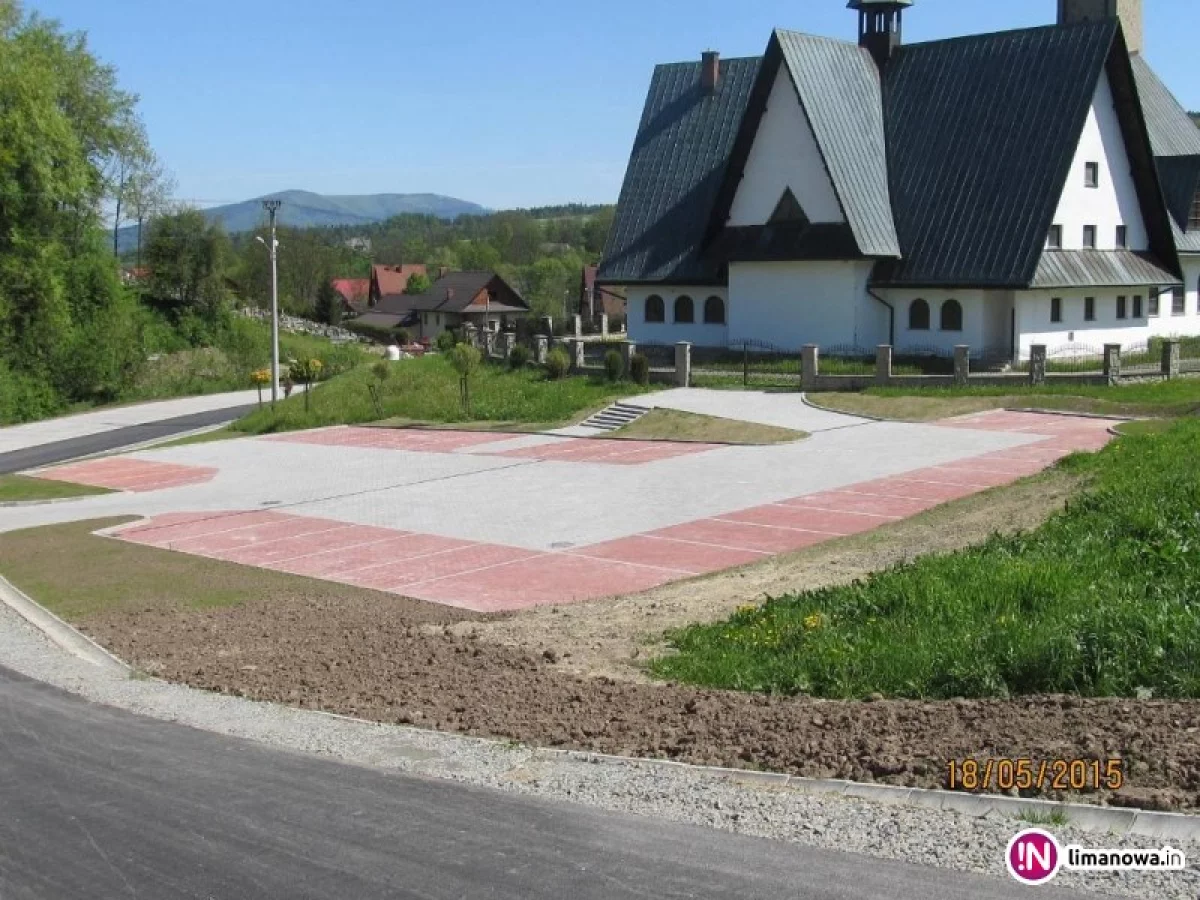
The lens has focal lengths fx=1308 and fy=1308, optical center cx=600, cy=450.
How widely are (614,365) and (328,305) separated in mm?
77209

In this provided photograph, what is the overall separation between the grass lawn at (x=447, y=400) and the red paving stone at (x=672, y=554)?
58.3ft

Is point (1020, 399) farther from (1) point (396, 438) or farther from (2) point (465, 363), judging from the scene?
(1) point (396, 438)

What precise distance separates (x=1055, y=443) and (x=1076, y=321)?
656 inches

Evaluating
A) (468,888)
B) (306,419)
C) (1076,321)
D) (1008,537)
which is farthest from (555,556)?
(1076,321)

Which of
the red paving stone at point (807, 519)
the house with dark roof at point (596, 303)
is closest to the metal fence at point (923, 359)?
the red paving stone at point (807, 519)

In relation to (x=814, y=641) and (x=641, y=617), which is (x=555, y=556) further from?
(x=814, y=641)

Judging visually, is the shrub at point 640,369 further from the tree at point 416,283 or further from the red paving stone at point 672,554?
the tree at point 416,283

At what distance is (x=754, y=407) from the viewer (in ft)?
113

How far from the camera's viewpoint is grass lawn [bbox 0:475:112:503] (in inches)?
1128

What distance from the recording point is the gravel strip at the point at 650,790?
624cm

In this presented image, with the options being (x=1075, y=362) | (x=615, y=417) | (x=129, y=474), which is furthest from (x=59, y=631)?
(x=1075, y=362)

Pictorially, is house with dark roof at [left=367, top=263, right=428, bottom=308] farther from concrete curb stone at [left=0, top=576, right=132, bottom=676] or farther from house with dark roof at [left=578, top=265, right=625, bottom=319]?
concrete curb stone at [left=0, top=576, right=132, bottom=676]

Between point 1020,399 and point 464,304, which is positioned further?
point 464,304
